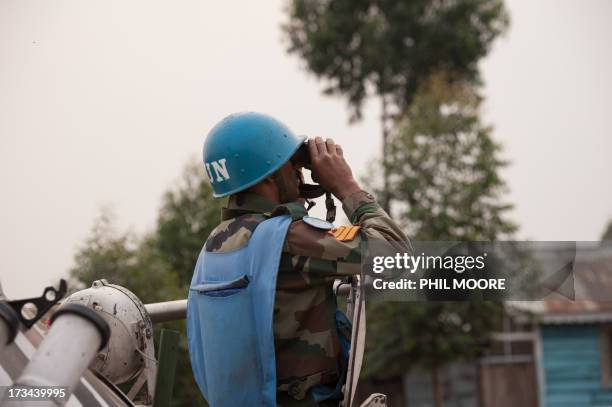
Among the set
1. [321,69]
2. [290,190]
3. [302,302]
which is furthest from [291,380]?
[321,69]

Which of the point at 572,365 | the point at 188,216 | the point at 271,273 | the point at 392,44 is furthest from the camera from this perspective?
the point at 392,44

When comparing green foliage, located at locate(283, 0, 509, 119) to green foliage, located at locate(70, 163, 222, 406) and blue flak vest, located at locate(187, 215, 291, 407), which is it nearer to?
green foliage, located at locate(70, 163, 222, 406)

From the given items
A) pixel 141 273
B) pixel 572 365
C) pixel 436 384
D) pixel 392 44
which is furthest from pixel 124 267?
pixel 392 44

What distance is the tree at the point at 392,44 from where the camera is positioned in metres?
33.6

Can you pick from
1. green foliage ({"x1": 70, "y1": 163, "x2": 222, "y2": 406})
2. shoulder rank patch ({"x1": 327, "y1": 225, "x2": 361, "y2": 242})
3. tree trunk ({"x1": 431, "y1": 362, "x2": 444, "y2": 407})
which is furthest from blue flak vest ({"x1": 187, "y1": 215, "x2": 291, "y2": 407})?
tree trunk ({"x1": 431, "y1": 362, "x2": 444, "y2": 407})

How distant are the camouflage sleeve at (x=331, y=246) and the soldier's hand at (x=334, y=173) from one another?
180mm

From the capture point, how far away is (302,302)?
3.49 meters

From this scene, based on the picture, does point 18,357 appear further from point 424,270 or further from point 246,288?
point 424,270

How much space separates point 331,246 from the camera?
3.42 meters

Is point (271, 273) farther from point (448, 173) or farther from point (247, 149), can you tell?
point (448, 173)

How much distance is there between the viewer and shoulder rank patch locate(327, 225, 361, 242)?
3441 millimetres

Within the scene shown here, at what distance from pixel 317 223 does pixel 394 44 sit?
30.9 metres

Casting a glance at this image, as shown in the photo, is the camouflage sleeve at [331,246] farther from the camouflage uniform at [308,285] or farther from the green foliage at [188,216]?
the green foliage at [188,216]

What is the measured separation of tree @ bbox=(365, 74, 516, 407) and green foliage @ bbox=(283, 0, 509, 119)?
9818 millimetres
